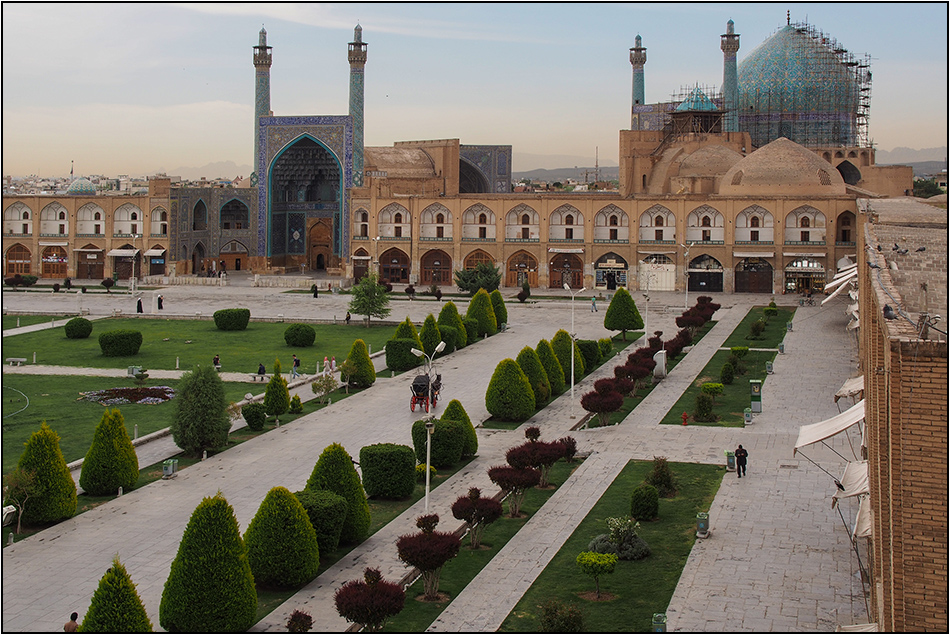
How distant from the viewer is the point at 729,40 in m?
65.6

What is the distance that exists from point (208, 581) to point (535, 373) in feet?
48.4

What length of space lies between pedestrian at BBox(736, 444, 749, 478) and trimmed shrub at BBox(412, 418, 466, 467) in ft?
16.4

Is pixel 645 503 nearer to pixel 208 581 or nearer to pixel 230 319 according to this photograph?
pixel 208 581

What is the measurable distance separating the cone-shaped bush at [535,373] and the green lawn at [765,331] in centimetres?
1136

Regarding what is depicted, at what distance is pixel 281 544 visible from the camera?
1349 centimetres

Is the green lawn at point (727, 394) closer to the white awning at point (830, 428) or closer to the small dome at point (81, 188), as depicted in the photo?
the white awning at point (830, 428)

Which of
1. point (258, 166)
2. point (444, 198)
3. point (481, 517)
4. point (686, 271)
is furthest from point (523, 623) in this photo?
point (258, 166)

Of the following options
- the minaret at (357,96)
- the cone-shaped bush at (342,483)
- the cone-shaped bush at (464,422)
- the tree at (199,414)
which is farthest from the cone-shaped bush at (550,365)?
the minaret at (357,96)

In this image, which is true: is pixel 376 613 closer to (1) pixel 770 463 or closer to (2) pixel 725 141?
(1) pixel 770 463

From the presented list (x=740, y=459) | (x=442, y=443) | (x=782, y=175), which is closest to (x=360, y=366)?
(x=442, y=443)

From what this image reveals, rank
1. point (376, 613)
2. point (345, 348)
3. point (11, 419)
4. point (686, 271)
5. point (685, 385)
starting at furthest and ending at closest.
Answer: point (686, 271), point (345, 348), point (685, 385), point (11, 419), point (376, 613)

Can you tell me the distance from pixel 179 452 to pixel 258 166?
44267 millimetres

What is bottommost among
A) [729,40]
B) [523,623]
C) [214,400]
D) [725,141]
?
[523,623]

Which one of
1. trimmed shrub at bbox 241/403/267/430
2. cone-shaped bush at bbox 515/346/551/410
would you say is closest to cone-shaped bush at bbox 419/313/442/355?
cone-shaped bush at bbox 515/346/551/410
